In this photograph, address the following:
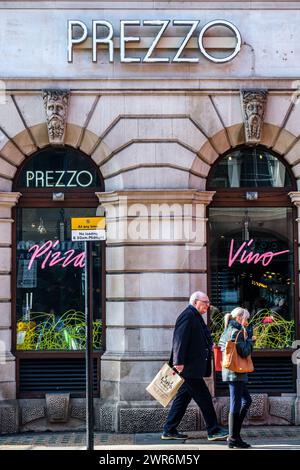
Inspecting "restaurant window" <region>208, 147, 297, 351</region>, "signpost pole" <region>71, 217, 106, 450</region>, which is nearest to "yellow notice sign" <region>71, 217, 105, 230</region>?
"signpost pole" <region>71, 217, 106, 450</region>

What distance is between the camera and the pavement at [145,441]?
14820 mm

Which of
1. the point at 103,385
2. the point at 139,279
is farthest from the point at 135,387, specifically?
the point at 139,279

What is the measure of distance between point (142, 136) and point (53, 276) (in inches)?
101

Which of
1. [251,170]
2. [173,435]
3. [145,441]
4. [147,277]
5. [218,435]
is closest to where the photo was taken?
[218,435]

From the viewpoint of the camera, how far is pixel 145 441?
15.4 meters

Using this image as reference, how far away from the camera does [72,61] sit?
1666cm

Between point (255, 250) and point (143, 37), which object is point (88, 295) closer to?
point (255, 250)

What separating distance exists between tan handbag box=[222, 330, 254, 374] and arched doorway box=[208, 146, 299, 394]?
8.05 ft

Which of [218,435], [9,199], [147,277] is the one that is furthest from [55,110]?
[218,435]

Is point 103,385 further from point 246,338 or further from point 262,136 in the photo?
point 262,136

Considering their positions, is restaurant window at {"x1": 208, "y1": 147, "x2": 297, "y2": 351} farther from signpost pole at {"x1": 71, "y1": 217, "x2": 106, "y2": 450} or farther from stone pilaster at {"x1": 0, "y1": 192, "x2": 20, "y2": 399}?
signpost pole at {"x1": 71, "y1": 217, "x2": 106, "y2": 450}

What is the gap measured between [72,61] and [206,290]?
4.06 metres

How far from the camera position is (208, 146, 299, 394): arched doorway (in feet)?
55.6
